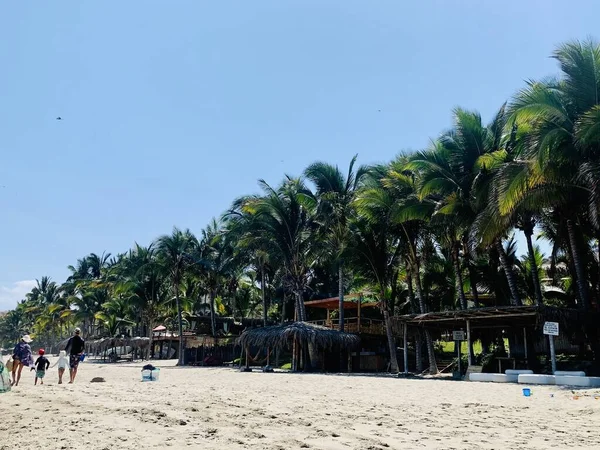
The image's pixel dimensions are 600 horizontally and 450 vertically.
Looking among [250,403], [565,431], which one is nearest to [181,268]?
[250,403]

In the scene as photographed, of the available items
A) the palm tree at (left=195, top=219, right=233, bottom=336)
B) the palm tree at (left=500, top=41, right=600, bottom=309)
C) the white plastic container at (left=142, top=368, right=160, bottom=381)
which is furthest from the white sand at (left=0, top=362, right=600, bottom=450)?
the palm tree at (left=195, top=219, right=233, bottom=336)

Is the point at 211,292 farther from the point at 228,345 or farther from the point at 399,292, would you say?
the point at 399,292

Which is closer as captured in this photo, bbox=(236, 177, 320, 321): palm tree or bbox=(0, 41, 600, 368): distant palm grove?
bbox=(0, 41, 600, 368): distant palm grove

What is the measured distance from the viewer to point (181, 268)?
40.8 meters

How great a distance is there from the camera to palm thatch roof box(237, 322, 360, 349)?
25375 mm

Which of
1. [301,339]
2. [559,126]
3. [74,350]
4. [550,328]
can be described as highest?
[559,126]

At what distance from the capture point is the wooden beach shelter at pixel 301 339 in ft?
83.5

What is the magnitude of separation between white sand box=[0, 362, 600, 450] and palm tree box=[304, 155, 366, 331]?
1651cm

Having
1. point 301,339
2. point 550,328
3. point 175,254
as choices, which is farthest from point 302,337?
point 175,254

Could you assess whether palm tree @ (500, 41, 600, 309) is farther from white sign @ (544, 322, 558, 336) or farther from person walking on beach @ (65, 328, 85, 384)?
person walking on beach @ (65, 328, 85, 384)

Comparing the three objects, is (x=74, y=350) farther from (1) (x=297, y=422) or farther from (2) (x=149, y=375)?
(1) (x=297, y=422)

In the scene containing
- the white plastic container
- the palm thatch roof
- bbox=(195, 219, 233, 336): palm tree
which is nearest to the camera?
the white plastic container

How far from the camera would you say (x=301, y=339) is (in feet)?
84.3

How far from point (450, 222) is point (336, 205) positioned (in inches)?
301
